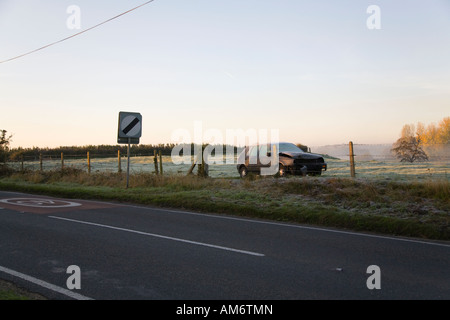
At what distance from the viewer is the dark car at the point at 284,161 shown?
17.8 m

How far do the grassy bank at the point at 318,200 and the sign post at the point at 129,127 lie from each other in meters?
2.10

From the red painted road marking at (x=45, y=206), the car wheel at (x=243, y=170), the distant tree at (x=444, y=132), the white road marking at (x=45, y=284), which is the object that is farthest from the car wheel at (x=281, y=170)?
the distant tree at (x=444, y=132)

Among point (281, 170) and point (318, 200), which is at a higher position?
point (281, 170)

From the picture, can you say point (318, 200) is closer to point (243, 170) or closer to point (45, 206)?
point (45, 206)

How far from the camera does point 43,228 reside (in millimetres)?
8617

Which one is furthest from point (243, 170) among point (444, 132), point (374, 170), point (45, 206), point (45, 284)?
point (444, 132)

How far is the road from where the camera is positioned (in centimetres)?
469

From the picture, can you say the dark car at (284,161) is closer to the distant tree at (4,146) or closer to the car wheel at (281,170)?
the car wheel at (281,170)

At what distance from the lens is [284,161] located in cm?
1803

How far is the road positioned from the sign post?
22.8ft

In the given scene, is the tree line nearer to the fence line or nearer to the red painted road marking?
the fence line

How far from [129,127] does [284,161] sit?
7.06 meters

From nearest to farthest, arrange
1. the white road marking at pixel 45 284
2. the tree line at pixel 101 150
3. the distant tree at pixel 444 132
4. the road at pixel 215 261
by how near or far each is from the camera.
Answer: the white road marking at pixel 45 284
the road at pixel 215 261
the distant tree at pixel 444 132
the tree line at pixel 101 150

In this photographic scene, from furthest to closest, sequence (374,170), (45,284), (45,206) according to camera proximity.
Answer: (374,170) < (45,206) < (45,284)
